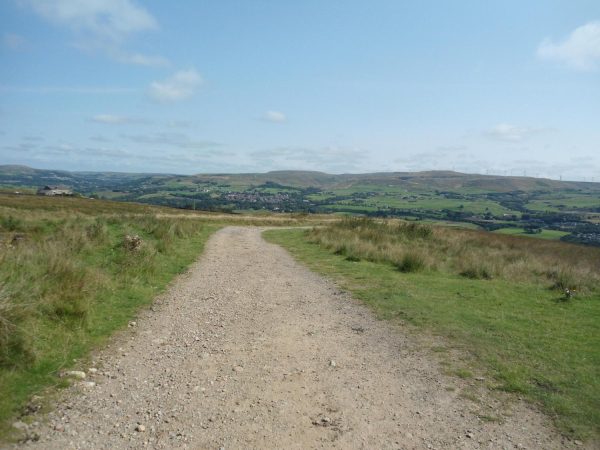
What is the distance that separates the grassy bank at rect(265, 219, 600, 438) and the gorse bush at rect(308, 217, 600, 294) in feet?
0.21

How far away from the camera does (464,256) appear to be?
51.7 feet

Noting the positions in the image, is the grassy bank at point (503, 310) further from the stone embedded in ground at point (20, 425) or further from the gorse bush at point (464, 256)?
the stone embedded in ground at point (20, 425)

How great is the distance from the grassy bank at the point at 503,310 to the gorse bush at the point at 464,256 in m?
0.06

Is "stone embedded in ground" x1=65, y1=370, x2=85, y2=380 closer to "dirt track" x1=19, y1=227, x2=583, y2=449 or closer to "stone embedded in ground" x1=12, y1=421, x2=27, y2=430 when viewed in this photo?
"dirt track" x1=19, y1=227, x2=583, y2=449

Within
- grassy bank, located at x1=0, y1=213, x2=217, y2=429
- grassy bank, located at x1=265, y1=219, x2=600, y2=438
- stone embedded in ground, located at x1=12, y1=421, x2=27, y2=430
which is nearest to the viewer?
stone embedded in ground, located at x1=12, y1=421, x2=27, y2=430

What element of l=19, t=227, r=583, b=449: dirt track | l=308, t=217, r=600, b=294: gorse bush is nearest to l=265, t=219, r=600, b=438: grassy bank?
l=308, t=217, r=600, b=294: gorse bush

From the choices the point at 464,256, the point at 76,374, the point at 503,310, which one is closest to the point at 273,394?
the point at 76,374

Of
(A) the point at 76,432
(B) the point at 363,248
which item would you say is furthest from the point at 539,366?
(B) the point at 363,248

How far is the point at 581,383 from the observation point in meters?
4.44

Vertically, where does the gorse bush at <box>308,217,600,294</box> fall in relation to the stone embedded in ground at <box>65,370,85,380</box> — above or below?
below

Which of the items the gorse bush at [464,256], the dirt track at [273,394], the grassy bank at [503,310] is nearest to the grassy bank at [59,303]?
the dirt track at [273,394]

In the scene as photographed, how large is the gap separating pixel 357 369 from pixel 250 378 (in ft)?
4.69

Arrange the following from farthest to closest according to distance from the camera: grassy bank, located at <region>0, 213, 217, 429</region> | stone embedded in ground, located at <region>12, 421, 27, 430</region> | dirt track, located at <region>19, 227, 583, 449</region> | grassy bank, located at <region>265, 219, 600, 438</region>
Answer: grassy bank, located at <region>265, 219, 600, 438</region> → grassy bank, located at <region>0, 213, 217, 429</region> → dirt track, located at <region>19, 227, 583, 449</region> → stone embedded in ground, located at <region>12, 421, 27, 430</region>

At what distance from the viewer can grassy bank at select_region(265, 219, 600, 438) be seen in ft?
14.4
